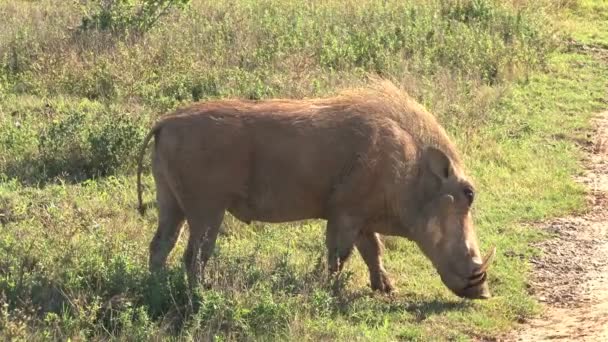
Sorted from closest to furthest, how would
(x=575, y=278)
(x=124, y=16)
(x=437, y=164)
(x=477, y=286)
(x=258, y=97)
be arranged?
1. (x=477, y=286)
2. (x=437, y=164)
3. (x=575, y=278)
4. (x=258, y=97)
5. (x=124, y=16)

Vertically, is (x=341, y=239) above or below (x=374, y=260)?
above

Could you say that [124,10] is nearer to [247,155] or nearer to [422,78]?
[422,78]

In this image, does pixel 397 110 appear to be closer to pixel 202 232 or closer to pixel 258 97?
pixel 202 232

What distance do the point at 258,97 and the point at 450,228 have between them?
4.53m

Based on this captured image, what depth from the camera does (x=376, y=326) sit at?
6348 millimetres

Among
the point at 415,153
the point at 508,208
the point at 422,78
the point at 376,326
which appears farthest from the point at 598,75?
the point at 376,326

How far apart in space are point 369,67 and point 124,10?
3563 mm

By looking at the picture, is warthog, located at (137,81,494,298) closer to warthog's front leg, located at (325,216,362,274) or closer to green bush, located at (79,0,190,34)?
warthog's front leg, located at (325,216,362,274)

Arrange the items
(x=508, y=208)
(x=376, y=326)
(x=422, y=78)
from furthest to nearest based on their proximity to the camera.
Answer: (x=422, y=78) → (x=508, y=208) → (x=376, y=326)

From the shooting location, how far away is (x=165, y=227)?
683 cm

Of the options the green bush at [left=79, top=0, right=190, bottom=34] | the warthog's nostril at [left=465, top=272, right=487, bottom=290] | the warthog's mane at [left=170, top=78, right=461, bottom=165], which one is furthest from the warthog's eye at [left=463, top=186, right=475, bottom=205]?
the green bush at [left=79, top=0, right=190, bottom=34]

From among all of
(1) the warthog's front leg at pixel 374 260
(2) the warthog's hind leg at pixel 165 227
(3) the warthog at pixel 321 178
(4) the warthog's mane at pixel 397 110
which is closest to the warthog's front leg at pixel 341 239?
(3) the warthog at pixel 321 178

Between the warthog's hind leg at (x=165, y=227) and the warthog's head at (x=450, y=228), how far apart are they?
172cm

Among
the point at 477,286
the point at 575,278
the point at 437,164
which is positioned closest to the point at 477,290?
the point at 477,286
